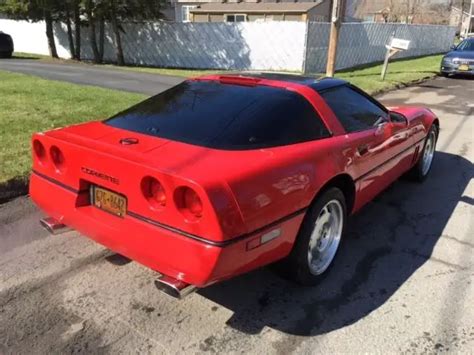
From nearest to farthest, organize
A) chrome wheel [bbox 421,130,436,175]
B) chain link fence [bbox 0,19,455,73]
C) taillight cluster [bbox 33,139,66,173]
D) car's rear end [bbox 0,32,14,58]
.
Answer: taillight cluster [bbox 33,139,66,173], chrome wheel [bbox 421,130,436,175], chain link fence [bbox 0,19,455,73], car's rear end [bbox 0,32,14,58]

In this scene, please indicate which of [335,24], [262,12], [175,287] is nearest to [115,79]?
[335,24]

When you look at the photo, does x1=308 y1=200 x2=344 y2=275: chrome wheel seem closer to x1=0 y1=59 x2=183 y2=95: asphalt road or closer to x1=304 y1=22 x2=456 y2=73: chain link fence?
x1=0 y1=59 x2=183 y2=95: asphalt road

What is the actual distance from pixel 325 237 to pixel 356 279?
38 centimetres

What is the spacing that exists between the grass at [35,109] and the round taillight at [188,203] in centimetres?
297

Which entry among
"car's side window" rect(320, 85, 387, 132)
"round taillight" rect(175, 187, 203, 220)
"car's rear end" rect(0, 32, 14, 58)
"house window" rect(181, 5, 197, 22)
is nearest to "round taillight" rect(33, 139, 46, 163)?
"round taillight" rect(175, 187, 203, 220)

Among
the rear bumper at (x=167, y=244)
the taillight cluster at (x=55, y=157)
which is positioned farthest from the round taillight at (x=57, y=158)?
the rear bumper at (x=167, y=244)

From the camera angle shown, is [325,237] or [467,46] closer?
[325,237]

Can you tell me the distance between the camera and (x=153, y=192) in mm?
2688

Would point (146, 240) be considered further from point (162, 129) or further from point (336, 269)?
point (336, 269)

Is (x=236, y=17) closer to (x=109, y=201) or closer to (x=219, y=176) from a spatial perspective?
(x=109, y=201)

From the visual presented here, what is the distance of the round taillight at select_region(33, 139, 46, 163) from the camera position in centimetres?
336

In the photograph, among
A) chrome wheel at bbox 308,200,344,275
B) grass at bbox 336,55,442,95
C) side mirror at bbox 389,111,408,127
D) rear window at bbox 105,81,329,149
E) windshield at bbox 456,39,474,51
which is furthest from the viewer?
windshield at bbox 456,39,474,51

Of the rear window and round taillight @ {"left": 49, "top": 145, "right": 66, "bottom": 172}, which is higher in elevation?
the rear window

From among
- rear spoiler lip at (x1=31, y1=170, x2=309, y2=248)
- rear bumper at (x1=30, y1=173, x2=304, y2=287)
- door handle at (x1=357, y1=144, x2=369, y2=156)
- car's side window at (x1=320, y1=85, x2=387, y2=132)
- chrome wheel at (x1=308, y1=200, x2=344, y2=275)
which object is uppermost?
car's side window at (x1=320, y1=85, x2=387, y2=132)
